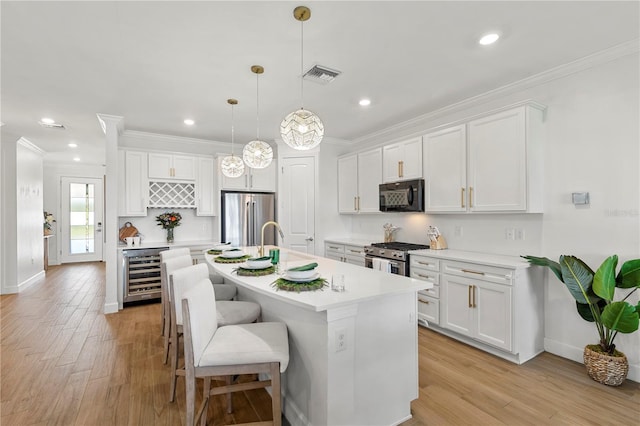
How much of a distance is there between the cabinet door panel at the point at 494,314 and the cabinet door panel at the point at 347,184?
2573 mm

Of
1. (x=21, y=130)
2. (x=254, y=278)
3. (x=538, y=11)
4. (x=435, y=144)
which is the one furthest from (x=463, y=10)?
(x=21, y=130)

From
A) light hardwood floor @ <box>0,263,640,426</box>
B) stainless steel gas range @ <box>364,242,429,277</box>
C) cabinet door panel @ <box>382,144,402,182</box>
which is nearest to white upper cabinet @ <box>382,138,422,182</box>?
cabinet door panel @ <box>382,144,402,182</box>

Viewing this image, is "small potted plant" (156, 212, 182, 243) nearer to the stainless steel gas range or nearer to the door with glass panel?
the stainless steel gas range

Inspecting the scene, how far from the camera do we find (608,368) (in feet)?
7.94

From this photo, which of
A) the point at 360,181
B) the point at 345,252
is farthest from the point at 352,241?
the point at 360,181

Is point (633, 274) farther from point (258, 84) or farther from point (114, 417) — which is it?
point (114, 417)

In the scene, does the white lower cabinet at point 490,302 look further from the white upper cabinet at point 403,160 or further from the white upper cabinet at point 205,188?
the white upper cabinet at point 205,188

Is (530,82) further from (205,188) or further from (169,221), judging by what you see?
(169,221)

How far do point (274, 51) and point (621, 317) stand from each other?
3.35 metres

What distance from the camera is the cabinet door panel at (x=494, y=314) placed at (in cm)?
284

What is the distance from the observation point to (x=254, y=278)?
212cm

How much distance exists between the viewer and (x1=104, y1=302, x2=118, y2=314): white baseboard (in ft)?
14.0

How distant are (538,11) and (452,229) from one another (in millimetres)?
2465

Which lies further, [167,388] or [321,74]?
[321,74]
